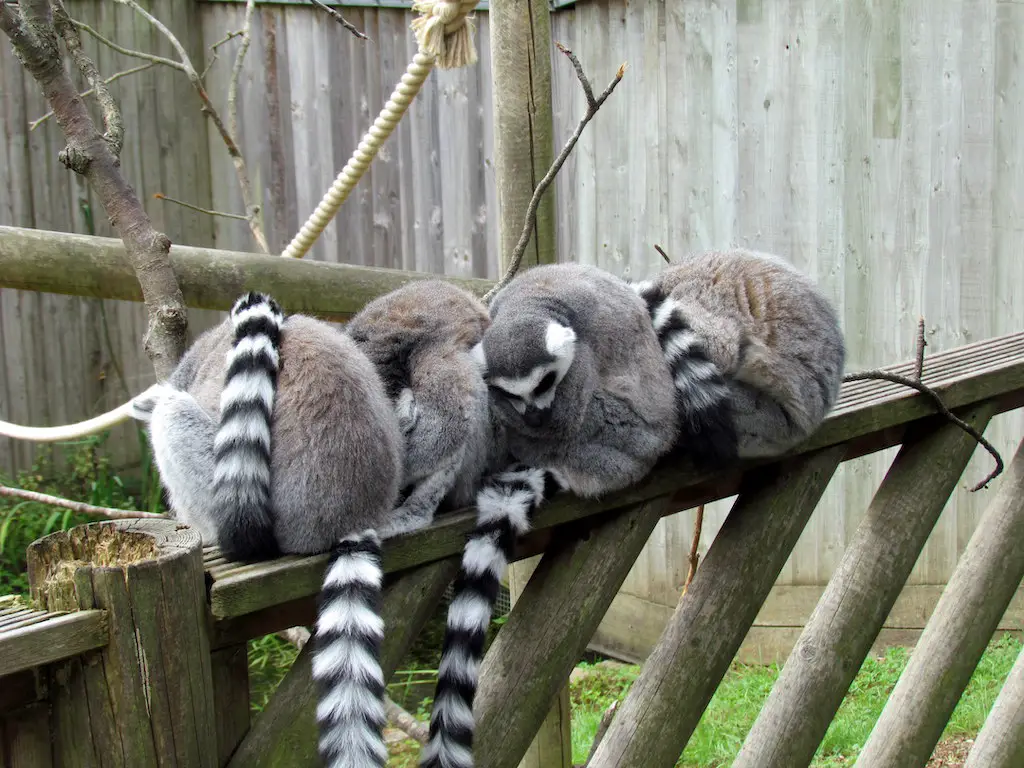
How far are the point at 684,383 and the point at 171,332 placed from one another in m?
1.77

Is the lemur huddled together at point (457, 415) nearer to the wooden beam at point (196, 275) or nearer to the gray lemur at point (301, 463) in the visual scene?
the gray lemur at point (301, 463)

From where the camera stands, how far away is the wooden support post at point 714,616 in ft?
9.34

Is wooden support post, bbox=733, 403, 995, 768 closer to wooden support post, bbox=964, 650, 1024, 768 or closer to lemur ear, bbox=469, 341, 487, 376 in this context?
wooden support post, bbox=964, 650, 1024, 768

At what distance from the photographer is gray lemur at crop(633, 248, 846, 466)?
296cm

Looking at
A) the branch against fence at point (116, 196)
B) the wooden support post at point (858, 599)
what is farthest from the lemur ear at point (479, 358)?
the wooden support post at point (858, 599)

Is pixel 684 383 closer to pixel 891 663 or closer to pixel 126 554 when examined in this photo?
pixel 126 554

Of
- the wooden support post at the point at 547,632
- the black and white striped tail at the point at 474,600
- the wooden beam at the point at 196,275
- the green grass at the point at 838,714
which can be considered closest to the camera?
the black and white striped tail at the point at 474,600

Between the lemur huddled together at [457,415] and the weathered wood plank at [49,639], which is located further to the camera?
the lemur huddled together at [457,415]

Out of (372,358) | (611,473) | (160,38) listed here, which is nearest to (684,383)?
(611,473)

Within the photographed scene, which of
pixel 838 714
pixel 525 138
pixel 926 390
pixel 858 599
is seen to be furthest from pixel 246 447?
pixel 838 714

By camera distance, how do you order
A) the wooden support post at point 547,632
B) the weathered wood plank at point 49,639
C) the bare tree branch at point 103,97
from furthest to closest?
the bare tree branch at point 103,97 < the wooden support post at point 547,632 < the weathered wood plank at point 49,639

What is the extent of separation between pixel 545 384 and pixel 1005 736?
2.51 meters

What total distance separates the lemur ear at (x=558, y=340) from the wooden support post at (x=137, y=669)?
1233mm

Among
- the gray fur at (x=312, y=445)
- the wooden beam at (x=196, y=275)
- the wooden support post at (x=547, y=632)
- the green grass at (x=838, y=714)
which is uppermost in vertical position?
the wooden beam at (x=196, y=275)
